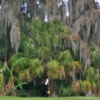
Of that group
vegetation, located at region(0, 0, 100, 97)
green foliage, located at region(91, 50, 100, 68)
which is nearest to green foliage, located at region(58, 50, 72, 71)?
vegetation, located at region(0, 0, 100, 97)

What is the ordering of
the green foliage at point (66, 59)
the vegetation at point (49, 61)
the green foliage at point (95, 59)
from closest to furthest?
the vegetation at point (49, 61)
the green foliage at point (66, 59)
the green foliage at point (95, 59)

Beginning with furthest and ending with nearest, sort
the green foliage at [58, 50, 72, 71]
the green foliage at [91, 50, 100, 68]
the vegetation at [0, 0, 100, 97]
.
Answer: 1. the green foliage at [91, 50, 100, 68]
2. the green foliage at [58, 50, 72, 71]
3. the vegetation at [0, 0, 100, 97]

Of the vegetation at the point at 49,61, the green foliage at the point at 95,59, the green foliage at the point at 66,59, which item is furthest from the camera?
the green foliage at the point at 95,59

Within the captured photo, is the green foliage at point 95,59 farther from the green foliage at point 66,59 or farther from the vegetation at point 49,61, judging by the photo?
the green foliage at point 66,59

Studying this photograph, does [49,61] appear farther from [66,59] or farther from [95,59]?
[95,59]

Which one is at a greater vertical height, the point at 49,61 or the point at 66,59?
the point at 66,59

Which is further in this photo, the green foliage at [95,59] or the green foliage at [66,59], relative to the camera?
the green foliage at [95,59]

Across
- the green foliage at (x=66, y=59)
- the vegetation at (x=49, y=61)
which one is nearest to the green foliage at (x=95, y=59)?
the vegetation at (x=49, y=61)

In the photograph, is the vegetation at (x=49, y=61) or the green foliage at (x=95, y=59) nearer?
the vegetation at (x=49, y=61)

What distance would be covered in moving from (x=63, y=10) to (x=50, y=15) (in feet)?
2.82

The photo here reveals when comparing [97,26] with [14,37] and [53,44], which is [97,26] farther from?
[14,37]

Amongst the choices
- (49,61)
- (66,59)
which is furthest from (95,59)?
(49,61)

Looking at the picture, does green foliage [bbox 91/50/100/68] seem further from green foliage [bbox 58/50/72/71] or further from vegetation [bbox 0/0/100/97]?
green foliage [bbox 58/50/72/71]

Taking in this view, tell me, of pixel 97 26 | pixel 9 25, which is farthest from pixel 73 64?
pixel 9 25
